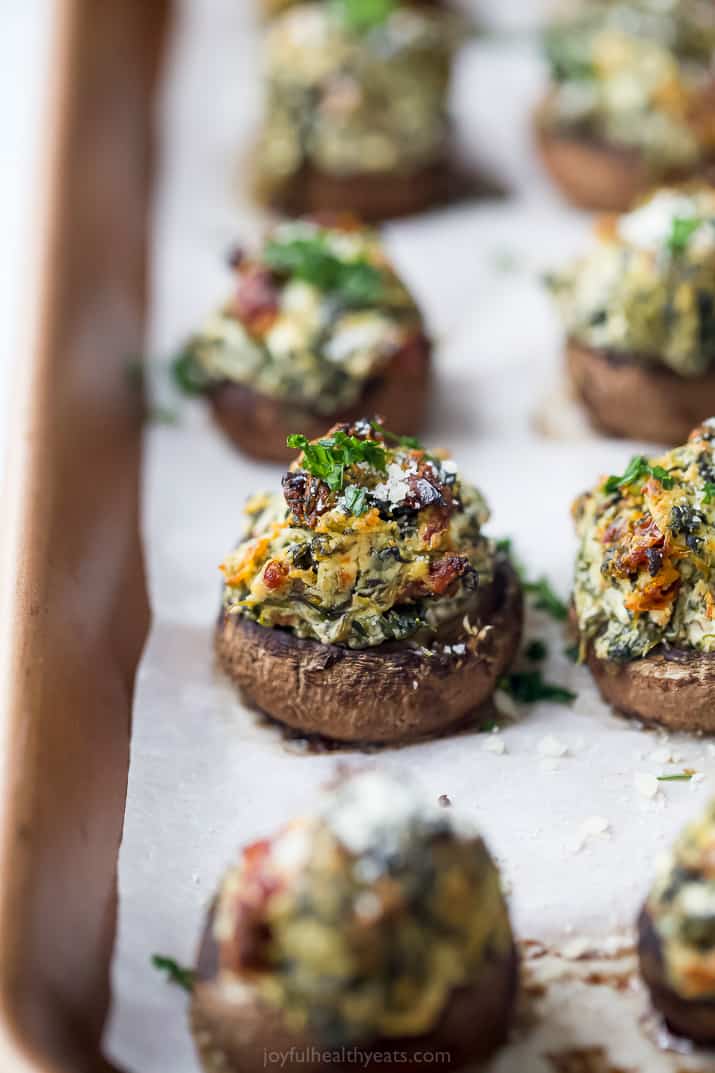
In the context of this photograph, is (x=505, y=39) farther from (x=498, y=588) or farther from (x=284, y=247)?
(x=498, y=588)

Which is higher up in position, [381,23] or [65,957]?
[381,23]

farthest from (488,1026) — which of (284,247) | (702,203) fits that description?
(702,203)

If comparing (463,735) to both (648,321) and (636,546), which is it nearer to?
(636,546)

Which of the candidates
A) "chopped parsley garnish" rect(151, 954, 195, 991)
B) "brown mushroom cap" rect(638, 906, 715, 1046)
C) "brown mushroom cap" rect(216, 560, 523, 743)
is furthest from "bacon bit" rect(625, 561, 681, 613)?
"chopped parsley garnish" rect(151, 954, 195, 991)

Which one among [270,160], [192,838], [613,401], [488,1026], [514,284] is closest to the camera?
[488,1026]

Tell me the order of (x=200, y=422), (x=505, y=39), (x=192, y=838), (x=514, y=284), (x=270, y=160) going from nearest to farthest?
(x=192, y=838) → (x=200, y=422) → (x=514, y=284) → (x=270, y=160) → (x=505, y=39)

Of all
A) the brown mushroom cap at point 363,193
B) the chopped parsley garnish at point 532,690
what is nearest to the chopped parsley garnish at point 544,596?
the chopped parsley garnish at point 532,690

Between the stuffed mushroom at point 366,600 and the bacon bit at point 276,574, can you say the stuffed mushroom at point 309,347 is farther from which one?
the bacon bit at point 276,574
